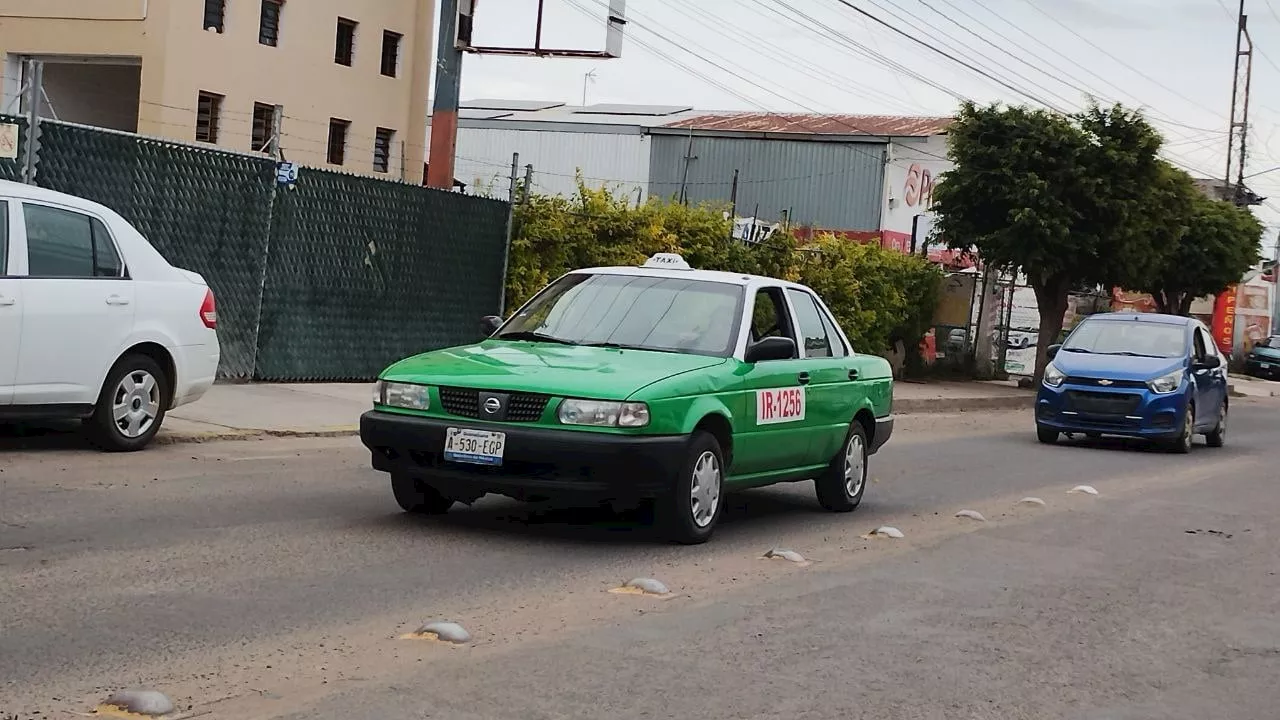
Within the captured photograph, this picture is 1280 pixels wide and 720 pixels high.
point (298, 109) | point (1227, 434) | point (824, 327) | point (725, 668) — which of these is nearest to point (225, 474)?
point (824, 327)

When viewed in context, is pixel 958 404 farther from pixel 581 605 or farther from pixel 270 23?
→ pixel 270 23

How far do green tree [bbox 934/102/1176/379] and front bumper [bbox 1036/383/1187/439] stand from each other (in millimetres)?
12293

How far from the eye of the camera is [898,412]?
79.7ft

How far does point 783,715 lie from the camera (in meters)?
5.47

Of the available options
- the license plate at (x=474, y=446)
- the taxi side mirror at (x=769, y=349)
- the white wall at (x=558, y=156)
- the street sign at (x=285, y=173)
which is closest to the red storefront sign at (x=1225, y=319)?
the white wall at (x=558, y=156)

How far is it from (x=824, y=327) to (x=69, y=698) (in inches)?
269

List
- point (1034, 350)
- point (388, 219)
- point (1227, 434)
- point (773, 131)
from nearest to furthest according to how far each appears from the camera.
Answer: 1. point (388, 219)
2. point (1227, 434)
3. point (1034, 350)
4. point (773, 131)

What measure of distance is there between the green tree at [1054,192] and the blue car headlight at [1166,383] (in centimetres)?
1211

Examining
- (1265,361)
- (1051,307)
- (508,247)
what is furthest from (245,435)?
(1265,361)

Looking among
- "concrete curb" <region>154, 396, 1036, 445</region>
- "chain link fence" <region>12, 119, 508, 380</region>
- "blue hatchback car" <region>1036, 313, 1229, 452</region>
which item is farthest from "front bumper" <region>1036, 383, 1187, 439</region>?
"chain link fence" <region>12, 119, 508, 380</region>

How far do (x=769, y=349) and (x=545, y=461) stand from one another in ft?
5.87

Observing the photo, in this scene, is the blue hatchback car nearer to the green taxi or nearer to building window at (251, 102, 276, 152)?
the green taxi

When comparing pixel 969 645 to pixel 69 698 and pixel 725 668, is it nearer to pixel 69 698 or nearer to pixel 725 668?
pixel 725 668

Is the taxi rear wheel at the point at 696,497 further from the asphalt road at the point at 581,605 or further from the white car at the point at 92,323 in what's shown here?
the white car at the point at 92,323
